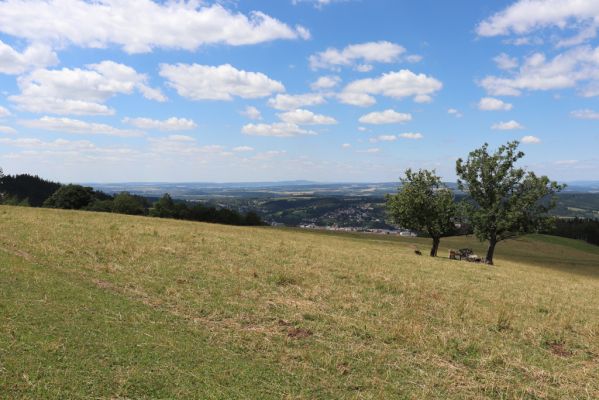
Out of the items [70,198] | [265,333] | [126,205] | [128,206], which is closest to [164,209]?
[128,206]

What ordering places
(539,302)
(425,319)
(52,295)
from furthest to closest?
1. (539,302)
2. (425,319)
3. (52,295)

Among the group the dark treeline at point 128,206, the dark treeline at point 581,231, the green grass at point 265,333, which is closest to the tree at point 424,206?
the green grass at point 265,333

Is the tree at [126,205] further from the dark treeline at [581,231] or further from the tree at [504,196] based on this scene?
the dark treeline at [581,231]

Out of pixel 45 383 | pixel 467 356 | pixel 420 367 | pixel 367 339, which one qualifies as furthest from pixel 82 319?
pixel 467 356

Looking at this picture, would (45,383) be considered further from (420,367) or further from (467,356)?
(467,356)

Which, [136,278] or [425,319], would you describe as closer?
[425,319]

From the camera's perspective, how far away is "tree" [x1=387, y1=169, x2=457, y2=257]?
165 feet

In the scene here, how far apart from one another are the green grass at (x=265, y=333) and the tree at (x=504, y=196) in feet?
101

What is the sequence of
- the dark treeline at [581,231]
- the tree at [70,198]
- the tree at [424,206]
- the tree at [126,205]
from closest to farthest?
the tree at [424,206] → the tree at [70,198] → the tree at [126,205] → the dark treeline at [581,231]

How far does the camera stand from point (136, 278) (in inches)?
687

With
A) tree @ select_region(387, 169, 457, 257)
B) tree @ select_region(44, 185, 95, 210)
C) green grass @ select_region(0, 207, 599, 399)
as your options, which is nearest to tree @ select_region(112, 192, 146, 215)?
tree @ select_region(44, 185, 95, 210)

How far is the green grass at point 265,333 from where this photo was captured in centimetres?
880

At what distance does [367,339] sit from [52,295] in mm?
10391

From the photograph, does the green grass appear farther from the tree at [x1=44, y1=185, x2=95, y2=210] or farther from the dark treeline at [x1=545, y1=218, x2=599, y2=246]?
the dark treeline at [x1=545, y1=218, x2=599, y2=246]
